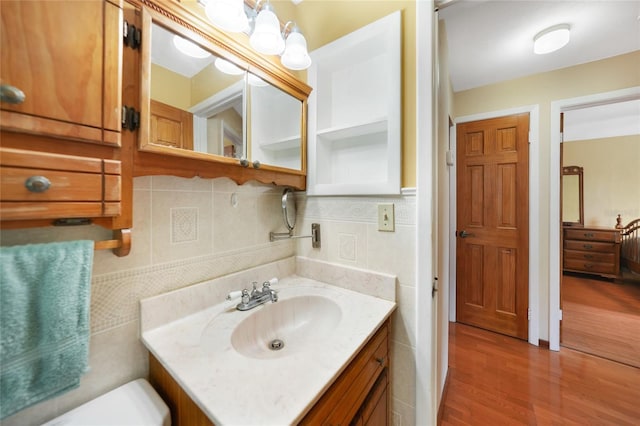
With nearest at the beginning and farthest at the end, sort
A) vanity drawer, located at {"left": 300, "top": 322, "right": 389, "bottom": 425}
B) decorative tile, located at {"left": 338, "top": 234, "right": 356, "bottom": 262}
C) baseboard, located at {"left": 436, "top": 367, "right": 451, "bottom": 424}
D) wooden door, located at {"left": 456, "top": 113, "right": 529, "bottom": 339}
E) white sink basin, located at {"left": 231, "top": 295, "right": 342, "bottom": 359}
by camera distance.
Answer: vanity drawer, located at {"left": 300, "top": 322, "right": 389, "bottom": 425} < white sink basin, located at {"left": 231, "top": 295, "right": 342, "bottom": 359} < decorative tile, located at {"left": 338, "top": 234, "right": 356, "bottom": 262} < baseboard, located at {"left": 436, "top": 367, "right": 451, "bottom": 424} < wooden door, located at {"left": 456, "top": 113, "right": 529, "bottom": 339}

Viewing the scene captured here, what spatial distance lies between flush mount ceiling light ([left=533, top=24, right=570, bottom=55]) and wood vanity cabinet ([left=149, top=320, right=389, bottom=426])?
2.05 m

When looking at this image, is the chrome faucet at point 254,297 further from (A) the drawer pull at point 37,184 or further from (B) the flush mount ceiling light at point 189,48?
(B) the flush mount ceiling light at point 189,48

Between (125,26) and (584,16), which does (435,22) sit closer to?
(125,26)

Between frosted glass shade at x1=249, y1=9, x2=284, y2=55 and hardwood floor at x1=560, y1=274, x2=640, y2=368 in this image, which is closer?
frosted glass shade at x1=249, y1=9, x2=284, y2=55

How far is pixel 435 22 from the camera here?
0.98 meters

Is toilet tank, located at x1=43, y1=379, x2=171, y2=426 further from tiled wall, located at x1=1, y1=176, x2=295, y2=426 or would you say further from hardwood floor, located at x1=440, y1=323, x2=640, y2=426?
hardwood floor, located at x1=440, y1=323, x2=640, y2=426

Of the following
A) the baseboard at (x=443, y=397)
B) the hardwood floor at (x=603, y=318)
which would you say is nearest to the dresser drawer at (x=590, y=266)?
the hardwood floor at (x=603, y=318)

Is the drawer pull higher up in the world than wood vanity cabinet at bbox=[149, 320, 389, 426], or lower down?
higher up

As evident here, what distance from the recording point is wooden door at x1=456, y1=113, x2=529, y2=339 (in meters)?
2.02

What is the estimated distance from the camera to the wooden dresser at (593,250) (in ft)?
10.7

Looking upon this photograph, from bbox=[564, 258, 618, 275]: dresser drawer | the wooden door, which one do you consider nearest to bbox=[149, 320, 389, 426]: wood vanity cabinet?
the wooden door

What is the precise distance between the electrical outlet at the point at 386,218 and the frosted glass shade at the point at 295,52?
70 cm

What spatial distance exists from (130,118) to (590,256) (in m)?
5.30

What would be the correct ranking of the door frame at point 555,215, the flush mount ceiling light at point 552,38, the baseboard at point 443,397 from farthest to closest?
the door frame at point 555,215
the flush mount ceiling light at point 552,38
the baseboard at point 443,397
